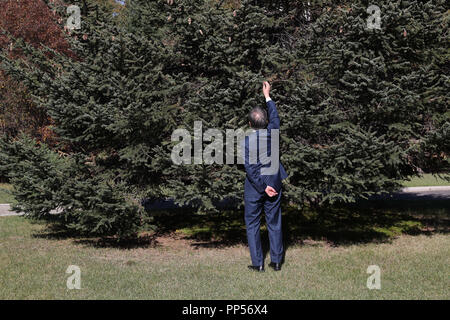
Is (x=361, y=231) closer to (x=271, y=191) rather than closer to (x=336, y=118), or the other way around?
(x=336, y=118)

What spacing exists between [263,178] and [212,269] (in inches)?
55.2

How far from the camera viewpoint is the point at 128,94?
6.62 meters

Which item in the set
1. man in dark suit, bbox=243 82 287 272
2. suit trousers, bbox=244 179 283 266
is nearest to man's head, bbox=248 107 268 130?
man in dark suit, bbox=243 82 287 272

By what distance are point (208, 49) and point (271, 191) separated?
110 inches

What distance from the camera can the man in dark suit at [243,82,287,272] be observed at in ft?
18.2

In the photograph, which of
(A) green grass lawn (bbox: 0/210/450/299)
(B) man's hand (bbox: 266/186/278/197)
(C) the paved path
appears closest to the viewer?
(A) green grass lawn (bbox: 0/210/450/299)

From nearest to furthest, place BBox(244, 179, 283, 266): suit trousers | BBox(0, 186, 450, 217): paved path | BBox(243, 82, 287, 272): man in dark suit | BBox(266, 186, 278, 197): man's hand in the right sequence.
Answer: BBox(266, 186, 278, 197): man's hand < BBox(243, 82, 287, 272): man in dark suit < BBox(244, 179, 283, 266): suit trousers < BBox(0, 186, 450, 217): paved path

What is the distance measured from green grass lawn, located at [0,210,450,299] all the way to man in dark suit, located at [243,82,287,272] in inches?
13.8

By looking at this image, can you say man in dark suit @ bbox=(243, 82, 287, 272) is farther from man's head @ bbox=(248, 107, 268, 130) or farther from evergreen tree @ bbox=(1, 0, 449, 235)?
evergreen tree @ bbox=(1, 0, 449, 235)

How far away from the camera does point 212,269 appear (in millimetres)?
5961

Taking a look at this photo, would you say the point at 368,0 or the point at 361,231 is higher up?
the point at 368,0

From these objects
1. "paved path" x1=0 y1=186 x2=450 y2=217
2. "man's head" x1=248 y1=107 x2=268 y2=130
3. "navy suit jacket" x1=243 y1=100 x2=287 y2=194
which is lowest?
"paved path" x1=0 y1=186 x2=450 y2=217

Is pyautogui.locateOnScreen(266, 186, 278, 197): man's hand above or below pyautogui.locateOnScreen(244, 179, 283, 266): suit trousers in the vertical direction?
above
